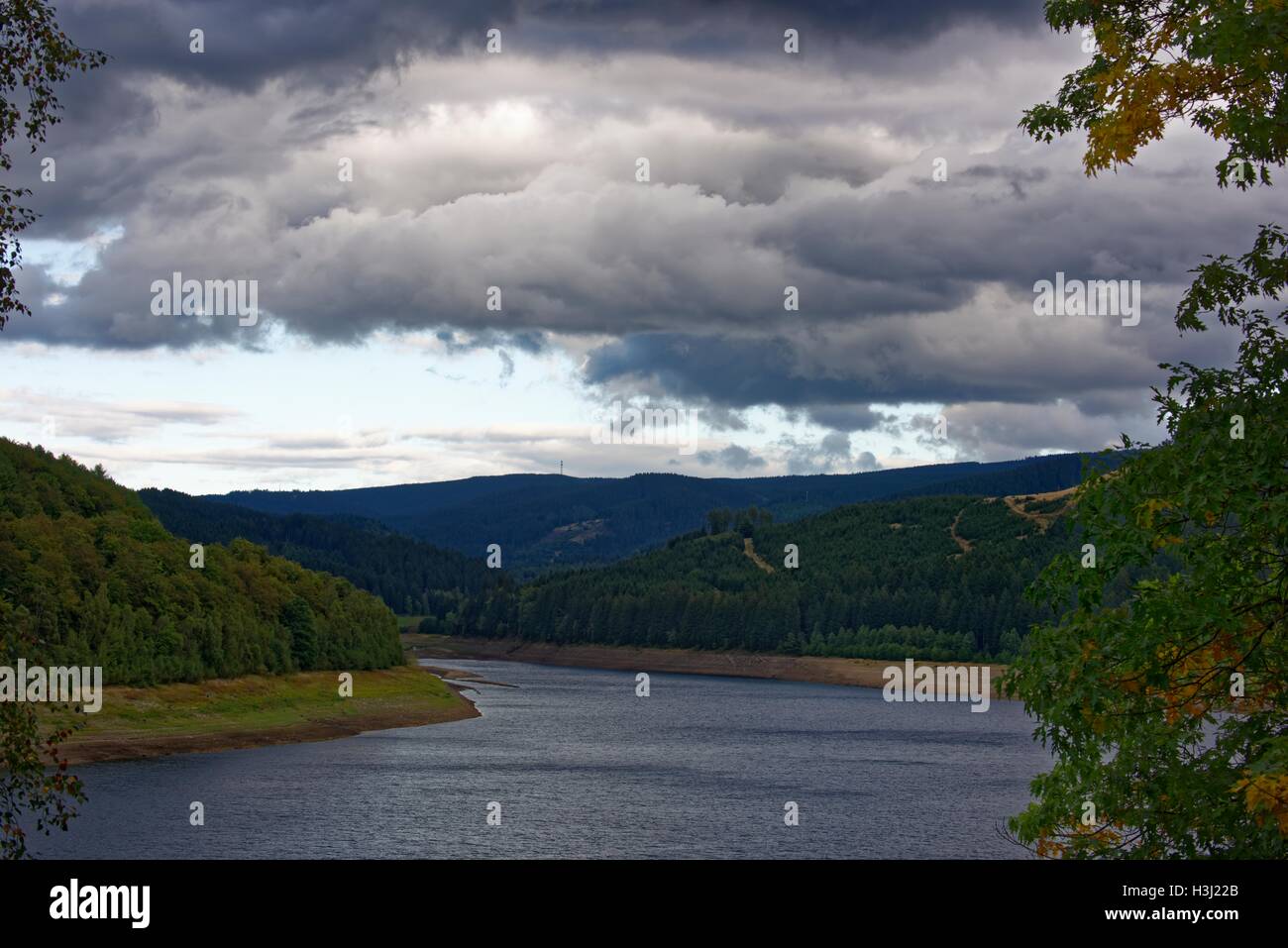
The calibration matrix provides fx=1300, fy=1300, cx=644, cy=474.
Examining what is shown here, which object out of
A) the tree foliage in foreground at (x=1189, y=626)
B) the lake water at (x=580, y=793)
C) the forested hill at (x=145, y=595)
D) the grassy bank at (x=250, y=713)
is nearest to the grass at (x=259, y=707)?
the grassy bank at (x=250, y=713)

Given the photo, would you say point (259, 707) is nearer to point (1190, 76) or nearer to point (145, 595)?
point (145, 595)

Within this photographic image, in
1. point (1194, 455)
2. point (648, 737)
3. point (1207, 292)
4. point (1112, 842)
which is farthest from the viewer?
point (648, 737)

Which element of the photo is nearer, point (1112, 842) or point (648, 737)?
point (1112, 842)

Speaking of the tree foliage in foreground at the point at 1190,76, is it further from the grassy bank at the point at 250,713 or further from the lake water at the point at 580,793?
the grassy bank at the point at 250,713

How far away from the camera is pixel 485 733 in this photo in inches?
5005

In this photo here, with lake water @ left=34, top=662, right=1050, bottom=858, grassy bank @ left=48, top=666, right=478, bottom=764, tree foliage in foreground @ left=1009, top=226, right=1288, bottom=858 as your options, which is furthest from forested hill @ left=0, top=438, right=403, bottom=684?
tree foliage in foreground @ left=1009, top=226, right=1288, bottom=858

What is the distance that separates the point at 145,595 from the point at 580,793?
6802cm

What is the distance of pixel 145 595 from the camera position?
13338 centimetres

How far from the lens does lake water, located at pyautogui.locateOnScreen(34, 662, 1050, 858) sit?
2584 inches

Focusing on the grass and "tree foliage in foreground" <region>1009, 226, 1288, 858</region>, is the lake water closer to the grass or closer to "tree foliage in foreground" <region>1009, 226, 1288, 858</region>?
the grass

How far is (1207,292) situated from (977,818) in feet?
209

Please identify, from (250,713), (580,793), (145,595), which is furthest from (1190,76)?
(145,595)
